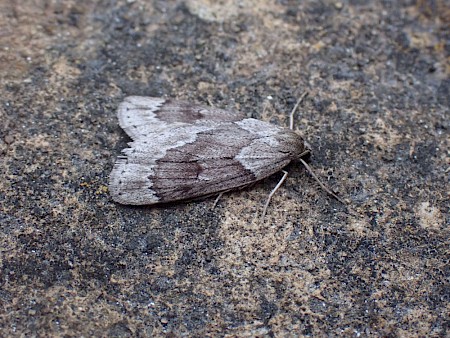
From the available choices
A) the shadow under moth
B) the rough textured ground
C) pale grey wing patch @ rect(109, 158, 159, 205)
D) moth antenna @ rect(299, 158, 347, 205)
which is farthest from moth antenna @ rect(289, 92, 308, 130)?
pale grey wing patch @ rect(109, 158, 159, 205)

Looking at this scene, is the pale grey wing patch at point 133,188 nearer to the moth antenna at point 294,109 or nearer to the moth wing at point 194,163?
the moth wing at point 194,163

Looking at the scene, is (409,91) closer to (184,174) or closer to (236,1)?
(236,1)

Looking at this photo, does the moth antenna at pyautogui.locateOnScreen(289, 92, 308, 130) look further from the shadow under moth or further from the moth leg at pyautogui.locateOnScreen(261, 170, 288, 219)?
the moth leg at pyautogui.locateOnScreen(261, 170, 288, 219)

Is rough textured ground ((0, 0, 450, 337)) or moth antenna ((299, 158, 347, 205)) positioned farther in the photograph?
moth antenna ((299, 158, 347, 205))

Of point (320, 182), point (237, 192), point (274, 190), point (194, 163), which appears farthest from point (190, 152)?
point (320, 182)

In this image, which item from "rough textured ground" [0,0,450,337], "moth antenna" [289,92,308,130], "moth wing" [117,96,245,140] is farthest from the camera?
"moth antenna" [289,92,308,130]

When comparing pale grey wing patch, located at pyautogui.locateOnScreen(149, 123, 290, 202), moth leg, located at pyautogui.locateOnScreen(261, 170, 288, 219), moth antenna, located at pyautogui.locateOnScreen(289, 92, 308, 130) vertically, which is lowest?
moth leg, located at pyautogui.locateOnScreen(261, 170, 288, 219)

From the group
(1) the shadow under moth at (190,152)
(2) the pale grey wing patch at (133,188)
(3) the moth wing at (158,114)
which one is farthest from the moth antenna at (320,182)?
(2) the pale grey wing patch at (133,188)
